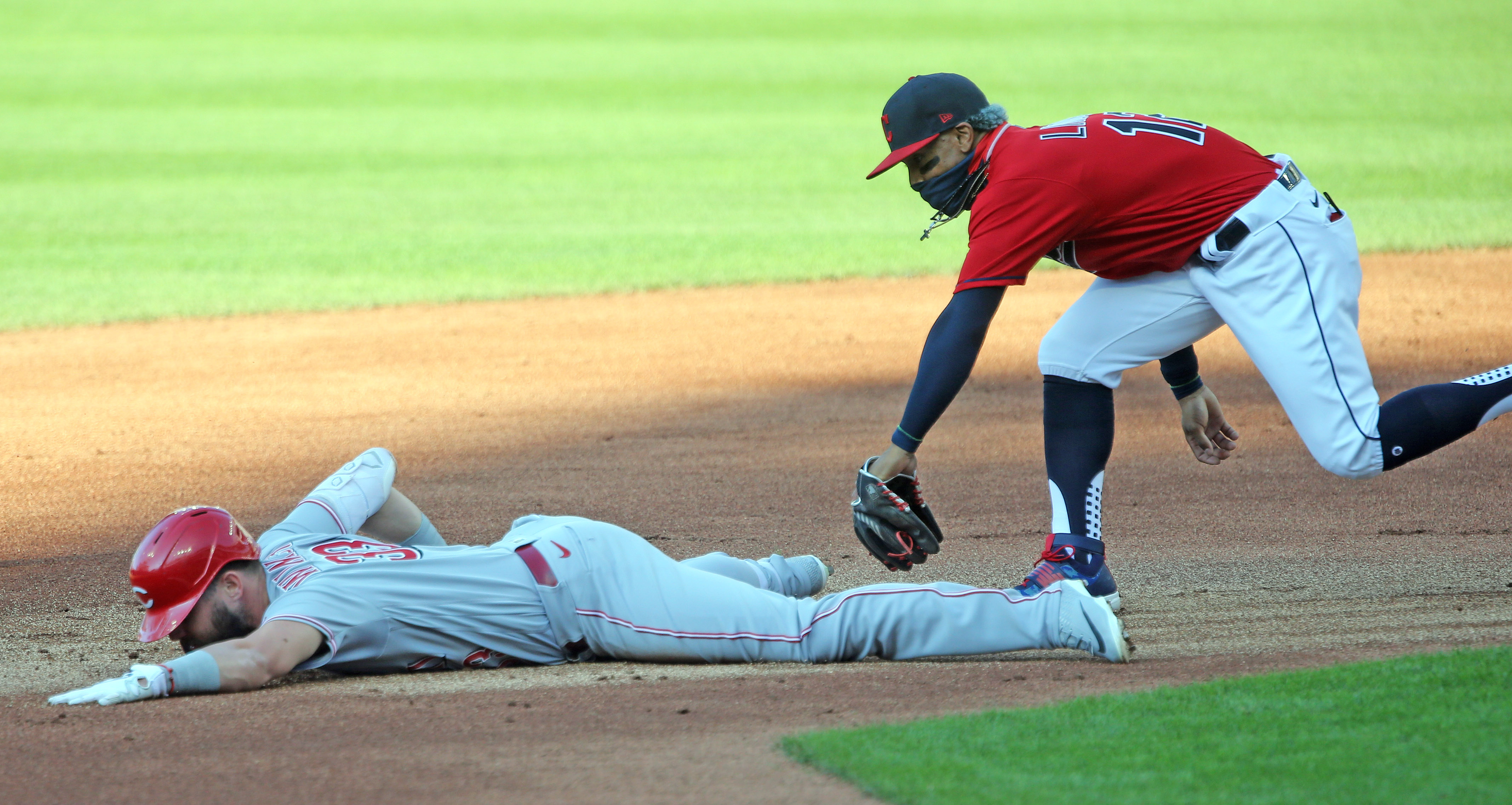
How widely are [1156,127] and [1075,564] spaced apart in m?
1.31

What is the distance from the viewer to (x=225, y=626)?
13.6 feet

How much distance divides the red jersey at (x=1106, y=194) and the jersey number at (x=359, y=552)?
5.45 ft

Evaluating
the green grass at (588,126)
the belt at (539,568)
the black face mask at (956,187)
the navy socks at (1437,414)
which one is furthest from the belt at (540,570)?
the green grass at (588,126)

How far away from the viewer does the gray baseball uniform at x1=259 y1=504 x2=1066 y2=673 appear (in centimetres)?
410

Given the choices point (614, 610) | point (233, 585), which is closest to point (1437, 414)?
point (614, 610)

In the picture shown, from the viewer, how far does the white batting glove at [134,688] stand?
3.85 meters

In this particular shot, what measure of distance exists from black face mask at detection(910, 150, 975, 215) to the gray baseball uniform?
109 centimetres

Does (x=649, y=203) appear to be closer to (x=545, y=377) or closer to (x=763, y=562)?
(x=545, y=377)

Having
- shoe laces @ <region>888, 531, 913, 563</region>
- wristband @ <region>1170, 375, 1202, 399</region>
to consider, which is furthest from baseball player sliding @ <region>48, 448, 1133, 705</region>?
wristband @ <region>1170, 375, 1202, 399</region>

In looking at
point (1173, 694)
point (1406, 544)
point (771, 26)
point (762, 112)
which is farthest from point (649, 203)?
point (771, 26)

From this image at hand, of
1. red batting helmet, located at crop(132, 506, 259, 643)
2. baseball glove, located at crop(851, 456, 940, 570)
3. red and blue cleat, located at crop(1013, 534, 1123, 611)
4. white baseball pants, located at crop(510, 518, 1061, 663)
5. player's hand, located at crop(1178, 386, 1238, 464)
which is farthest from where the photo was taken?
player's hand, located at crop(1178, 386, 1238, 464)

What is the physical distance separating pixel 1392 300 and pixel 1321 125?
38.1 feet

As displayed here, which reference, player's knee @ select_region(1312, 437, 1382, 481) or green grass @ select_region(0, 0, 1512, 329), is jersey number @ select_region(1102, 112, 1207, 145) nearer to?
player's knee @ select_region(1312, 437, 1382, 481)

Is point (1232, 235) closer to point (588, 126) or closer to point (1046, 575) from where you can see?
point (1046, 575)
